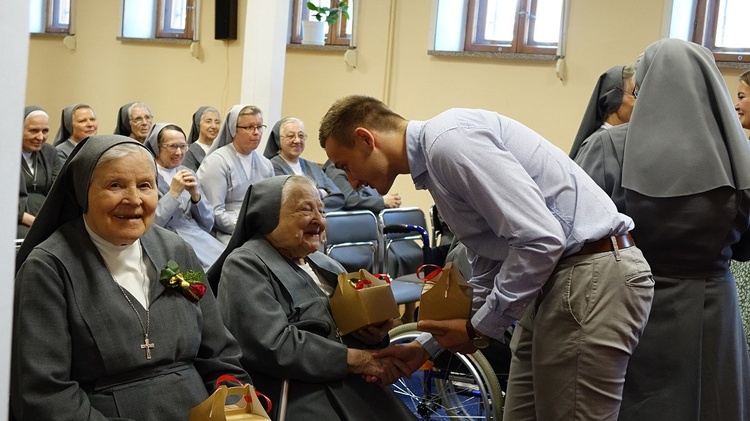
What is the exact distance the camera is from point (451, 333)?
270 centimetres

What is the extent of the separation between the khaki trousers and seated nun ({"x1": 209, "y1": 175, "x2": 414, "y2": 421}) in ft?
2.34

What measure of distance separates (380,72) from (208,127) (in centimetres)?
223

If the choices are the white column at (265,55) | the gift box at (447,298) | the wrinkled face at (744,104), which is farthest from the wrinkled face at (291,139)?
the gift box at (447,298)

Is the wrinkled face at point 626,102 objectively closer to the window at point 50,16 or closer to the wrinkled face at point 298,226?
the wrinkled face at point 298,226

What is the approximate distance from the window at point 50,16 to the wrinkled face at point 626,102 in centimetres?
1133

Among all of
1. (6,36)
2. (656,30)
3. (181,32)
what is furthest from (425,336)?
(181,32)

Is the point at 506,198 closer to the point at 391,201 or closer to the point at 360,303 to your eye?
the point at 360,303

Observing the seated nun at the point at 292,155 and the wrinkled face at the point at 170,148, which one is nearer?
the wrinkled face at the point at 170,148

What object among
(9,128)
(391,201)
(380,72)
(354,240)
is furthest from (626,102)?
(380,72)

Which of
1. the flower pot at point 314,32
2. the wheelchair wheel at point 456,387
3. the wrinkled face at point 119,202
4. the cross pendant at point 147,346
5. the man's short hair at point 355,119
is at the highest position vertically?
the flower pot at point 314,32

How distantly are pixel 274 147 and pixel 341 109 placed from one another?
5219 millimetres

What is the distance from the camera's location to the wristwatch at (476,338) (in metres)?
2.60

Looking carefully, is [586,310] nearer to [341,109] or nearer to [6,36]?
[341,109]

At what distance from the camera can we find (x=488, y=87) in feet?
28.2
